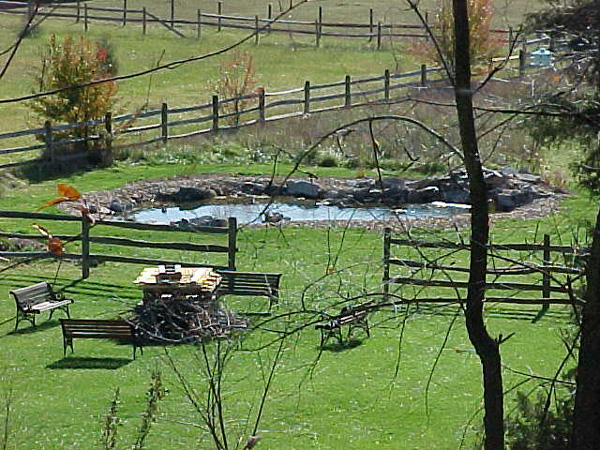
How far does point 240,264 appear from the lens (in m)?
21.3

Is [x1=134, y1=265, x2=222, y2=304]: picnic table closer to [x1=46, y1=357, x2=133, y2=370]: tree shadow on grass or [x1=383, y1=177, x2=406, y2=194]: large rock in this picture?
[x1=46, y1=357, x2=133, y2=370]: tree shadow on grass

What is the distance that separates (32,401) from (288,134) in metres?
20.5

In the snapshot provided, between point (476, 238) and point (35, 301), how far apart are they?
12.7 m

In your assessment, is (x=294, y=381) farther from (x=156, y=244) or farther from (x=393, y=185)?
(x=393, y=185)

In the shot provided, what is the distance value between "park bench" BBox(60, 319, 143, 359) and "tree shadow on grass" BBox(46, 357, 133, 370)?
0.24 meters

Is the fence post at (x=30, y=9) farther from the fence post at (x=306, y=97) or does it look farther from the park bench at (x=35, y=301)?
the fence post at (x=306, y=97)

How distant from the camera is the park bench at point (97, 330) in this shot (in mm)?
15336

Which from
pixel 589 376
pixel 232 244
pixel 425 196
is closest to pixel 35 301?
pixel 232 244

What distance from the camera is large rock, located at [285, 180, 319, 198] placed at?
27536 mm

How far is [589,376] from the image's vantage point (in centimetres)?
607

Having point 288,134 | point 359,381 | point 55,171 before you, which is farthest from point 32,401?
point 288,134

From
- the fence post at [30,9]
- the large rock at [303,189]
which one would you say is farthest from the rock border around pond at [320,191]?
the fence post at [30,9]

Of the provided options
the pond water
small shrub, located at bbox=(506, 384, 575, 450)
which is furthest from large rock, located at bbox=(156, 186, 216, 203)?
small shrub, located at bbox=(506, 384, 575, 450)

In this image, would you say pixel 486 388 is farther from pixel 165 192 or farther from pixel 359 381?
pixel 165 192
